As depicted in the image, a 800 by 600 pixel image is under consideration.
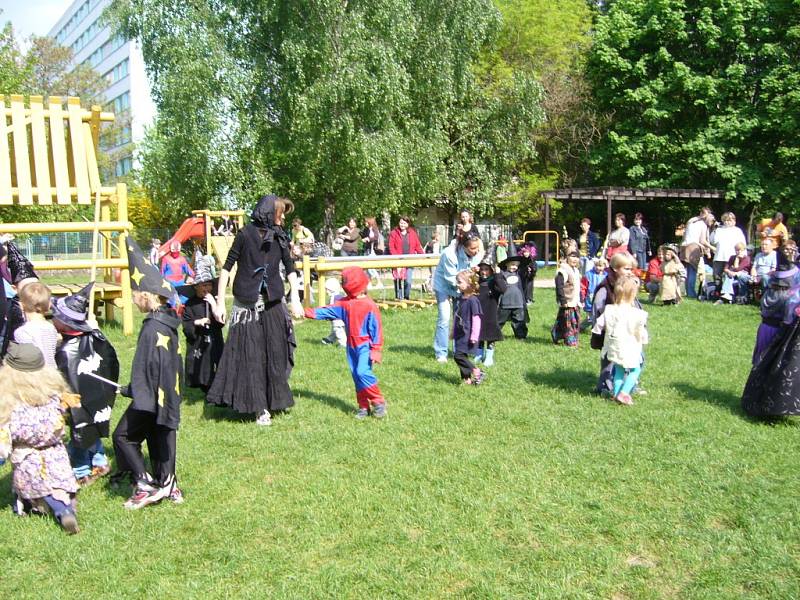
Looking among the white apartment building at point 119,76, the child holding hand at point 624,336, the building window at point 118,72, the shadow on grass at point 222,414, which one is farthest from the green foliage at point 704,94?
the building window at point 118,72

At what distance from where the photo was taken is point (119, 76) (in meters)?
61.8

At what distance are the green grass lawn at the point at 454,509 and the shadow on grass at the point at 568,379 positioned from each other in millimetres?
210

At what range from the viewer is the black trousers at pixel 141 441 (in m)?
5.49

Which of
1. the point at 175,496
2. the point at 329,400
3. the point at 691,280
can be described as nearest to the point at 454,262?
the point at 329,400

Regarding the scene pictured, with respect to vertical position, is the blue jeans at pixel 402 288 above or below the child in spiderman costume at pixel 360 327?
below

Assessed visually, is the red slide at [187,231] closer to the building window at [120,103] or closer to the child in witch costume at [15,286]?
the child in witch costume at [15,286]

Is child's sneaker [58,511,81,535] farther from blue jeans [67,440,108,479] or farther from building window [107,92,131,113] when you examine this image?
building window [107,92,131,113]

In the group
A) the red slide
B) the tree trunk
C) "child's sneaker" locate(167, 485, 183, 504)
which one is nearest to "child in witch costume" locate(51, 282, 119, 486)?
"child's sneaker" locate(167, 485, 183, 504)

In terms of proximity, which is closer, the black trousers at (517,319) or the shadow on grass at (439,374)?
the shadow on grass at (439,374)

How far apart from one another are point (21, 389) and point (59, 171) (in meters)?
8.60

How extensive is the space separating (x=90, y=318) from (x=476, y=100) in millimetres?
27298

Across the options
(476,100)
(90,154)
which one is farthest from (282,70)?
(90,154)

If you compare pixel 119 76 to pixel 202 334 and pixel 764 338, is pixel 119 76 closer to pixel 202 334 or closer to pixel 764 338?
pixel 202 334

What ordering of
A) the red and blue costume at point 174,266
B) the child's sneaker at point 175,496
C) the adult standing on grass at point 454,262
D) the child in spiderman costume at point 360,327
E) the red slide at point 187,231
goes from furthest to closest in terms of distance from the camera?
1. the red slide at point 187,231
2. the red and blue costume at point 174,266
3. the adult standing on grass at point 454,262
4. the child in spiderman costume at point 360,327
5. the child's sneaker at point 175,496
